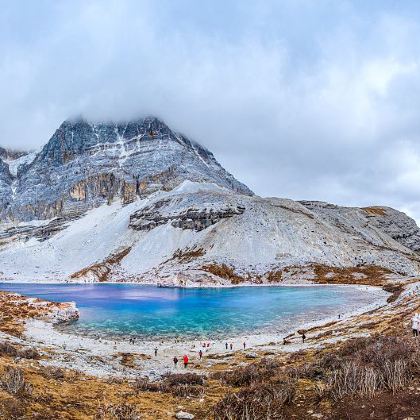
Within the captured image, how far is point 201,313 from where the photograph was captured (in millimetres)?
72875

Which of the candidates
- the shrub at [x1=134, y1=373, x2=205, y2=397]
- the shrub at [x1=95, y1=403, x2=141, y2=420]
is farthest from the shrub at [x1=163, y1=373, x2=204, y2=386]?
the shrub at [x1=95, y1=403, x2=141, y2=420]

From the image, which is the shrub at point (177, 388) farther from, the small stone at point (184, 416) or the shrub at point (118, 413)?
the shrub at point (118, 413)

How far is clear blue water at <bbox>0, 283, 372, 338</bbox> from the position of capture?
56625 millimetres

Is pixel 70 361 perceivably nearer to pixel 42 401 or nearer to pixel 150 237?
pixel 42 401

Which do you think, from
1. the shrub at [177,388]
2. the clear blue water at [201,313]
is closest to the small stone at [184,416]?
the shrub at [177,388]

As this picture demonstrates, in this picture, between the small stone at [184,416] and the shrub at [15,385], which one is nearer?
the shrub at [15,385]

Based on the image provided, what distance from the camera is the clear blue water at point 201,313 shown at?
5662cm

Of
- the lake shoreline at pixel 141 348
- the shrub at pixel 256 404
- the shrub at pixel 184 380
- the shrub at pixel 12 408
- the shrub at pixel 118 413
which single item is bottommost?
the lake shoreline at pixel 141 348

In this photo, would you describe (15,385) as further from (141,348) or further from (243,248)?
(243,248)

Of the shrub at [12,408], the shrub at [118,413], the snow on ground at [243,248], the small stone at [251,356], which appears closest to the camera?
the shrub at [12,408]

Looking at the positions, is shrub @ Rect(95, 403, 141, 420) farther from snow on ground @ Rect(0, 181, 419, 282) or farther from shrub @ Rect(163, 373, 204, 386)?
snow on ground @ Rect(0, 181, 419, 282)

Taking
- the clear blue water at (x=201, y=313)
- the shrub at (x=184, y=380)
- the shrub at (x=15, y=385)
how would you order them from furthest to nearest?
the clear blue water at (x=201, y=313)
the shrub at (x=184, y=380)
the shrub at (x=15, y=385)

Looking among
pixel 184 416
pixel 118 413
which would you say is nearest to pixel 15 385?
pixel 118 413

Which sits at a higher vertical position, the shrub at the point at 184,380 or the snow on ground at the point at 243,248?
the snow on ground at the point at 243,248
